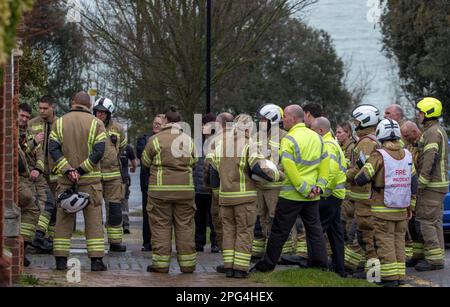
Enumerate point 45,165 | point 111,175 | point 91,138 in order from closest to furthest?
point 91,138
point 45,165
point 111,175

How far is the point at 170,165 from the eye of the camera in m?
13.2

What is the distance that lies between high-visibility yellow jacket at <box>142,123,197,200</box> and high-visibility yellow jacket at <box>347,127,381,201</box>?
1.96 m

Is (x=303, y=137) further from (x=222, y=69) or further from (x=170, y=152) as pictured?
(x=222, y=69)

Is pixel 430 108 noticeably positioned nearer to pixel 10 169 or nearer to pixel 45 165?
pixel 45 165

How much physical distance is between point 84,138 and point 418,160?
4.47 metres

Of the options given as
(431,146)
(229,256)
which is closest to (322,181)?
(229,256)

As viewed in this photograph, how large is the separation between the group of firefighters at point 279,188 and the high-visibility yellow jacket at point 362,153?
1 centimetres

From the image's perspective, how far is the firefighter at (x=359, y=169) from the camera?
13.3 meters

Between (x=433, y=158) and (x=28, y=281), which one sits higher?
(x=433, y=158)

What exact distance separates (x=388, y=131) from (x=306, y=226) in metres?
1.44

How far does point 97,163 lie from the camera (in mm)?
13102

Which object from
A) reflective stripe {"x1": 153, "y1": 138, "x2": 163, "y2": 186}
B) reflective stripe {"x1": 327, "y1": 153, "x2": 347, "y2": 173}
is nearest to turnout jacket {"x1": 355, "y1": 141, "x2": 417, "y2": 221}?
reflective stripe {"x1": 327, "y1": 153, "x2": 347, "y2": 173}

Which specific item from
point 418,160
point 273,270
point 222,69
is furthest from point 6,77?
point 222,69
